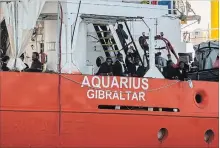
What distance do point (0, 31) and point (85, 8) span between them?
5.76 feet

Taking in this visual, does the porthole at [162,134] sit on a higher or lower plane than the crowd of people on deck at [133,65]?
lower

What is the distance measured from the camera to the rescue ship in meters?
10.9

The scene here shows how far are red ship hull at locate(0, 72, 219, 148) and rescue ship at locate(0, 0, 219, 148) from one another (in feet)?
0.06

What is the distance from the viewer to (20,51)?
1104 centimetres

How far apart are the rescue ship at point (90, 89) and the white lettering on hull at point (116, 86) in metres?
0.02

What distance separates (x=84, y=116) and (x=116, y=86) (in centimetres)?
87

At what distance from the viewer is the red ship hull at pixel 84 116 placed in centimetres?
1082

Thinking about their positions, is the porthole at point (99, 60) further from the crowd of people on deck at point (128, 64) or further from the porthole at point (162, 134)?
the porthole at point (162, 134)

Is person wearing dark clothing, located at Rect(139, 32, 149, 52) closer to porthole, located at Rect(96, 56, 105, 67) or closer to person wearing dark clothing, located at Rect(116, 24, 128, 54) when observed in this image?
person wearing dark clothing, located at Rect(116, 24, 128, 54)

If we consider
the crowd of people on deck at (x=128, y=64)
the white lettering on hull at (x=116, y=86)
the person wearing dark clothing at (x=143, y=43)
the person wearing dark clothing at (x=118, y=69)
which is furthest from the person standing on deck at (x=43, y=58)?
the person wearing dark clothing at (x=143, y=43)

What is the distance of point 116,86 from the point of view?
1162cm

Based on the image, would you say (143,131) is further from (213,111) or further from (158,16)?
(158,16)

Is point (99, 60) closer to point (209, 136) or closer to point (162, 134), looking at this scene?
point (162, 134)

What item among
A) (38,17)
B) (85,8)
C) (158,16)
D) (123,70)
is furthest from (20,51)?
(158,16)
